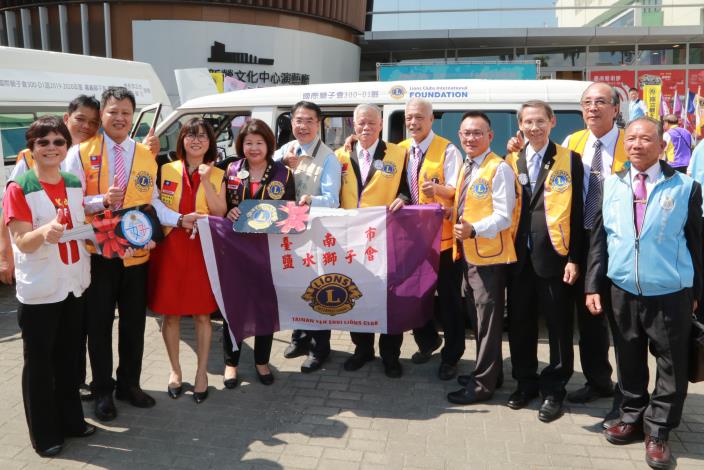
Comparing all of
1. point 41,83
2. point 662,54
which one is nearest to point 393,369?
point 41,83

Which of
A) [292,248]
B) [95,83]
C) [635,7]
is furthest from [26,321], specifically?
[635,7]

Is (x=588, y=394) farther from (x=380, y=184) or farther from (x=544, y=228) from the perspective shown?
(x=380, y=184)

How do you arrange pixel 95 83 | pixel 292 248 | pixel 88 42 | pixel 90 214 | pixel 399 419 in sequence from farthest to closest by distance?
pixel 88 42 → pixel 95 83 → pixel 292 248 → pixel 399 419 → pixel 90 214

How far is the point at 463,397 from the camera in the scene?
3.85m

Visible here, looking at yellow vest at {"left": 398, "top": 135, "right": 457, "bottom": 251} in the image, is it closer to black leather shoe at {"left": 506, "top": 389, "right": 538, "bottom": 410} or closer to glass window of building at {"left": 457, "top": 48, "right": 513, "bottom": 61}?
black leather shoe at {"left": 506, "top": 389, "right": 538, "bottom": 410}

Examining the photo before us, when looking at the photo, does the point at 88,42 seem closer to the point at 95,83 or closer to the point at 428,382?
the point at 95,83

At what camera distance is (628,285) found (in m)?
3.15

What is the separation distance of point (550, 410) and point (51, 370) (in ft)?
9.79

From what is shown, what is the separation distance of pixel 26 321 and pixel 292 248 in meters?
1.75

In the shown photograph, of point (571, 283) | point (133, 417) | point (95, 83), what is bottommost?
point (133, 417)

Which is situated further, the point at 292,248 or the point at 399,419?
the point at 292,248

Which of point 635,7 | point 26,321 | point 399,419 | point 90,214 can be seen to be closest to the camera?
point 26,321

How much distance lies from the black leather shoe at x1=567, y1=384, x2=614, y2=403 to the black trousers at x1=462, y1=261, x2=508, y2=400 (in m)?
0.53

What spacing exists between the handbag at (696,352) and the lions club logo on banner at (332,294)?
2082mm
